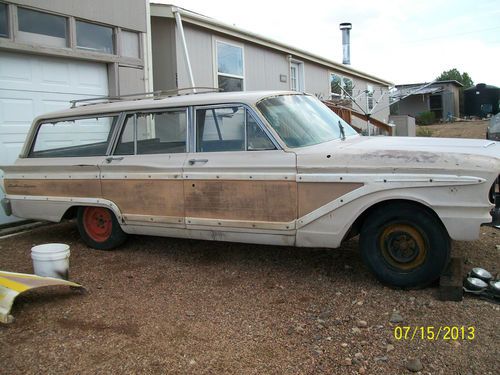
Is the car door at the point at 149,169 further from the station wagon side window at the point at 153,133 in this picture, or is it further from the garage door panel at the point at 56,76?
the garage door panel at the point at 56,76

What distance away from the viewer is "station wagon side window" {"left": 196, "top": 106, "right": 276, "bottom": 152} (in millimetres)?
4344

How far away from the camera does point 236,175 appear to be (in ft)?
14.1

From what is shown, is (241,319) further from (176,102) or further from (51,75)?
(51,75)

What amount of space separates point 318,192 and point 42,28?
5.22m

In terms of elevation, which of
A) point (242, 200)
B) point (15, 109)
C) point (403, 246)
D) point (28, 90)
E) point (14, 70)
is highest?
point (14, 70)

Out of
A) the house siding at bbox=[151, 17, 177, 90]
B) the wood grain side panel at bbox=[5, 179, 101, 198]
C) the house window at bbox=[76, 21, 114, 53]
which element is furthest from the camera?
the house siding at bbox=[151, 17, 177, 90]

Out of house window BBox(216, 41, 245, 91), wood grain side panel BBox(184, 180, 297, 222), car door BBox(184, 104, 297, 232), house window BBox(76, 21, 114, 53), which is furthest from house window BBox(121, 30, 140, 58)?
wood grain side panel BBox(184, 180, 297, 222)

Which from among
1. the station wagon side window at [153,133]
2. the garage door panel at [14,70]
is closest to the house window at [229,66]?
the garage door panel at [14,70]

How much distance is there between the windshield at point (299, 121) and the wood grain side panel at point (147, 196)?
3.58 ft

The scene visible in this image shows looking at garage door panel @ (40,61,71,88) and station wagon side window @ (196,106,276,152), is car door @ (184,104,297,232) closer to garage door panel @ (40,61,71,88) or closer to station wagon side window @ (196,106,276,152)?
station wagon side window @ (196,106,276,152)

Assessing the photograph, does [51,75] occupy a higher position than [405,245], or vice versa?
[51,75]

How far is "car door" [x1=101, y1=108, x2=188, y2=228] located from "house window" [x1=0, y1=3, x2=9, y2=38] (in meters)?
2.73

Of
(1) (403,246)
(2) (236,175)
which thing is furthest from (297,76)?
(1) (403,246)
